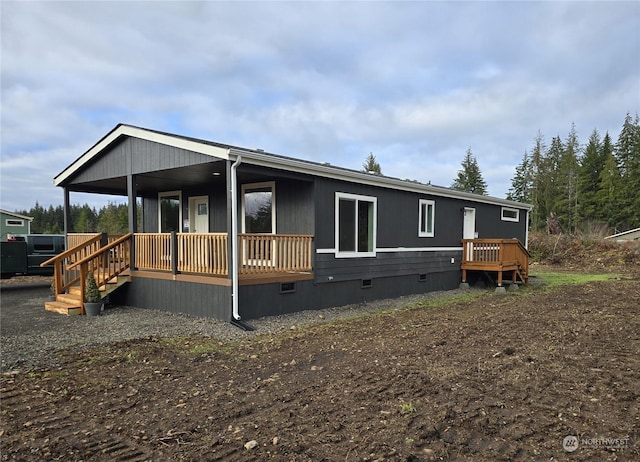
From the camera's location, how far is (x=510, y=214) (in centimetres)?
1694

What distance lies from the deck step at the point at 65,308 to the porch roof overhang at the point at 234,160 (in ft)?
11.6

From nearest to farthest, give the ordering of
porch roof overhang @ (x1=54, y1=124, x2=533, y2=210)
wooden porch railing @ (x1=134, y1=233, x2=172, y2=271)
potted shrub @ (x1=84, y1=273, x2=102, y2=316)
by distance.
→ porch roof overhang @ (x1=54, y1=124, x2=533, y2=210)
potted shrub @ (x1=84, y1=273, x2=102, y2=316)
wooden porch railing @ (x1=134, y1=233, x2=172, y2=271)

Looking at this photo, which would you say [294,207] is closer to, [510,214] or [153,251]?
[153,251]

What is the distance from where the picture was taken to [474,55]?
540 inches

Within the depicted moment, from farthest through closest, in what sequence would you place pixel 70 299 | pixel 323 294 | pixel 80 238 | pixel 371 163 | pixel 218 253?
pixel 371 163 → pixel 80 238 → pixel 323 294 → pixel 70 299 → pixel 218 253

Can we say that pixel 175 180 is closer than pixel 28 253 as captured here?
Yes

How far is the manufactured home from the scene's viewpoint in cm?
787

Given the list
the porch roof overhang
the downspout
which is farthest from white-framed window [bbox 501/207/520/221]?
the downspout

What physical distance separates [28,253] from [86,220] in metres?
51.3

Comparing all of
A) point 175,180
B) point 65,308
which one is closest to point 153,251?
point 65,308

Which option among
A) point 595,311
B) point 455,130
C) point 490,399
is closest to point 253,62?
point 595,311

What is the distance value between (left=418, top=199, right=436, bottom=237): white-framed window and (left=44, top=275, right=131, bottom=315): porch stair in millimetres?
8384

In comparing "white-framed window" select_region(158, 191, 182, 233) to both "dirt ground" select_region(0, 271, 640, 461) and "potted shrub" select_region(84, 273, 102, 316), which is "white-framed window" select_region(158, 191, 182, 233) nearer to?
"potted shrub" select_region(84, 273, 102, 316)

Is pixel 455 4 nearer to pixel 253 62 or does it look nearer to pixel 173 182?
pixel 253 62
